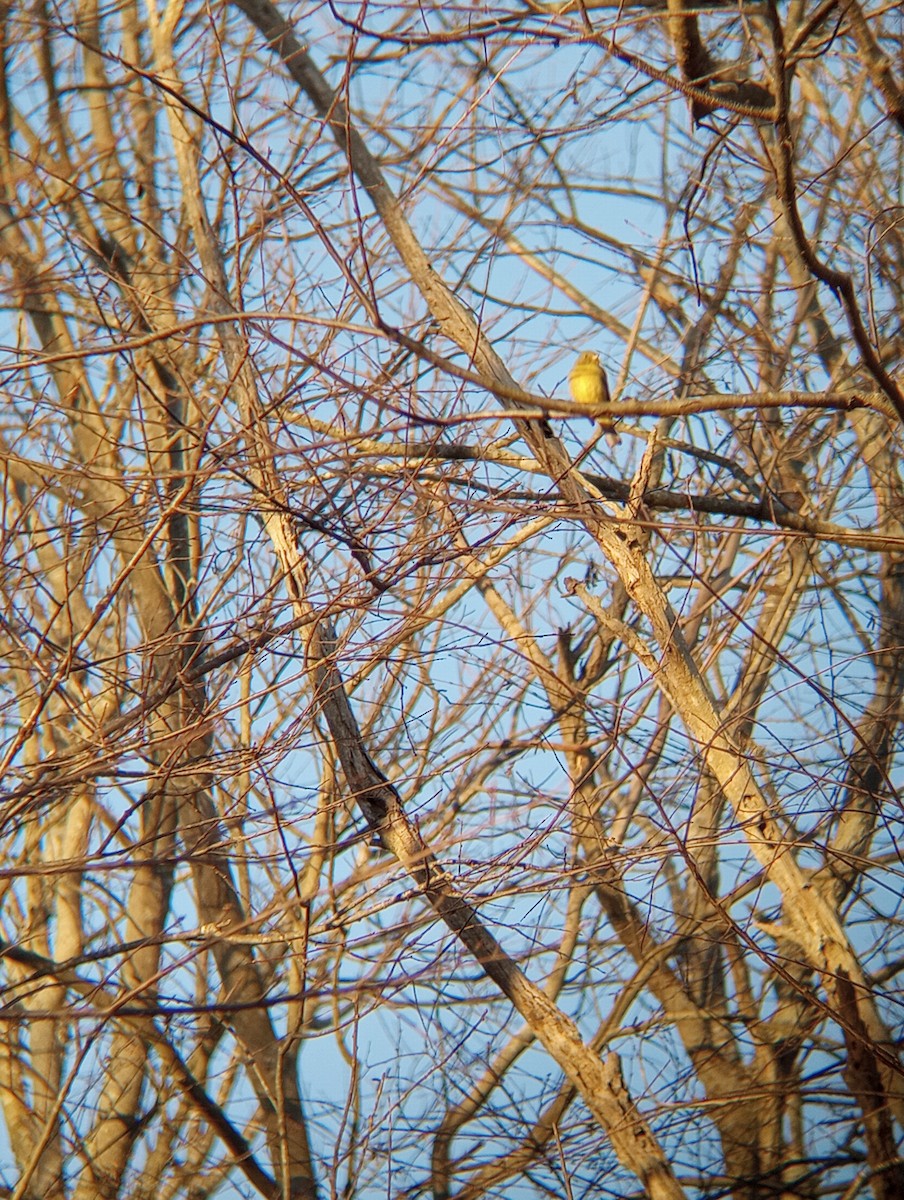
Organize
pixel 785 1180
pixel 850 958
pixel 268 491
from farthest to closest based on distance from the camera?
1. pixel 785 1180
2. pixel 850 958
3. pixel 268 491

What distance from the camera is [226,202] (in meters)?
7.09

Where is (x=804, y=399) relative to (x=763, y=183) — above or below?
below

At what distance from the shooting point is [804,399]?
2.85 meters

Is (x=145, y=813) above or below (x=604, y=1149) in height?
above

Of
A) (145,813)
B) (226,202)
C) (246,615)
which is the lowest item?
(246,615)

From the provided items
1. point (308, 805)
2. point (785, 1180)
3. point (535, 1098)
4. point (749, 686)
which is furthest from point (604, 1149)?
point (749, 686)

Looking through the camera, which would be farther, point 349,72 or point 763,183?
point 763,183

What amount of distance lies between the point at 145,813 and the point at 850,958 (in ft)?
12.6

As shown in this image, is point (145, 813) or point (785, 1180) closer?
point (785, 1180)

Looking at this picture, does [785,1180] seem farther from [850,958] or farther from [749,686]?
[749,686]

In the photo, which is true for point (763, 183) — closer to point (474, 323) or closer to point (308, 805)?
point (474, 323)

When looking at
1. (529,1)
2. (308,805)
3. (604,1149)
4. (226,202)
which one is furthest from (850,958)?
(226,202)

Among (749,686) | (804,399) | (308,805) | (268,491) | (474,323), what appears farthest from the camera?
(749,686)

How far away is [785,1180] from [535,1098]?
121 cm
